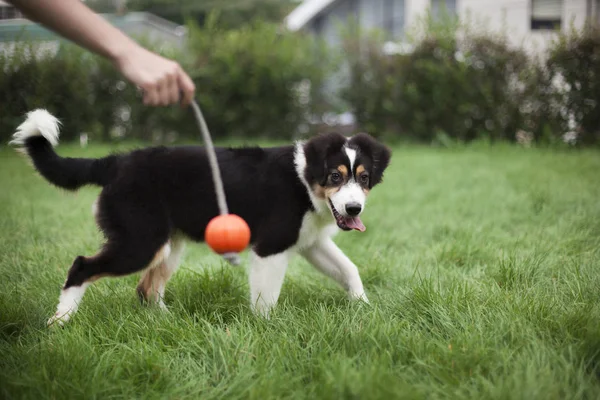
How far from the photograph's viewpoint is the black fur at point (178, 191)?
300cm

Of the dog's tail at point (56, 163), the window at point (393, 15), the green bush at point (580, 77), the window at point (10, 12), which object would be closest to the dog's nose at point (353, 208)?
the dog's tail at point (56, 163)

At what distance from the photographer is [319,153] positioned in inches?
128

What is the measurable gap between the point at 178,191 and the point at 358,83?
9.36 m

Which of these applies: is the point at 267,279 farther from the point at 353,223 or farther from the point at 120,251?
the point at 120,251

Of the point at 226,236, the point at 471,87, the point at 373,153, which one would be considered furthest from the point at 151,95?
the point at 471,87

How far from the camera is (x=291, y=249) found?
10.5 ft

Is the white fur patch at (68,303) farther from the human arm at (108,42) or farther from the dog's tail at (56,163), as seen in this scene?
the human arm at (108,42)

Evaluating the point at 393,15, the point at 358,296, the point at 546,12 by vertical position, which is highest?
the point at 393,15

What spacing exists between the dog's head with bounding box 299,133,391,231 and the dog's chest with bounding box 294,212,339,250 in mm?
105

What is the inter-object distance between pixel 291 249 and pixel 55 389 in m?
1.43

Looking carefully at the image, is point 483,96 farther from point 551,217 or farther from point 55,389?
point 55,389

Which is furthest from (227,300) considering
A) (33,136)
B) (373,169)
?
(33,136)

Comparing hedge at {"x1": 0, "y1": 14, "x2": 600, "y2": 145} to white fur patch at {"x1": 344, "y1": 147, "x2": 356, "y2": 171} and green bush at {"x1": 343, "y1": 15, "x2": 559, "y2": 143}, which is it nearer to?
green bush at {"x1": 343, "y1": 15, "x2": 559, "y2": 143}

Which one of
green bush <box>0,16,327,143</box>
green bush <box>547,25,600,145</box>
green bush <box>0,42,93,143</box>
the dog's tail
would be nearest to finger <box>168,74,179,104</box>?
the dog's tail
